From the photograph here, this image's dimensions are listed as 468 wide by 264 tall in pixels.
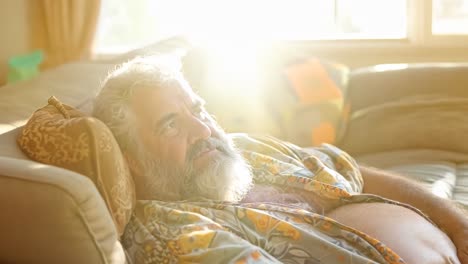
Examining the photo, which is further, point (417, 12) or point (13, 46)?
point (13, 46)

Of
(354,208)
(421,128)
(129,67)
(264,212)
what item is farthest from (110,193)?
(421,128)

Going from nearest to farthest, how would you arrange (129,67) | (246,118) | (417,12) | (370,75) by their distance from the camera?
(129,67) → (246,118) → (370,75) → (417,12)

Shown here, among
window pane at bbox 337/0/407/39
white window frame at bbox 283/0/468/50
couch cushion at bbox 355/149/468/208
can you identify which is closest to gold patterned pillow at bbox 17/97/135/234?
couch cushion at bbox 355/149/468/208

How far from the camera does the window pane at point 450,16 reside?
4.07 meters

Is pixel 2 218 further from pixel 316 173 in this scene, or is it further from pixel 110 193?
pixel 316 173

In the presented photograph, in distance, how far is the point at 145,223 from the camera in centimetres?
150

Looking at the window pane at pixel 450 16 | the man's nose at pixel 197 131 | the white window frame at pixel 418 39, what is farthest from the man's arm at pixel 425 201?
the window pane at pixel 450 16

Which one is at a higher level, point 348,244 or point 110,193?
point 110,193

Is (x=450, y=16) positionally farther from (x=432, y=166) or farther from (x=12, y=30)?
(x=12, y=30)

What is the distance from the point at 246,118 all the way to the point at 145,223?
4.57ft

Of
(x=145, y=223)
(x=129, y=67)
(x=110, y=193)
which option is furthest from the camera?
(x=129, y=67)

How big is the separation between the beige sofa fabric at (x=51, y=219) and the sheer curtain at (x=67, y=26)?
3.05m

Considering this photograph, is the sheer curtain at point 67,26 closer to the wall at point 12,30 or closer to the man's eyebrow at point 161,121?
the wall at point 12,30

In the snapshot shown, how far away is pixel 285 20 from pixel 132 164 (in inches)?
109
